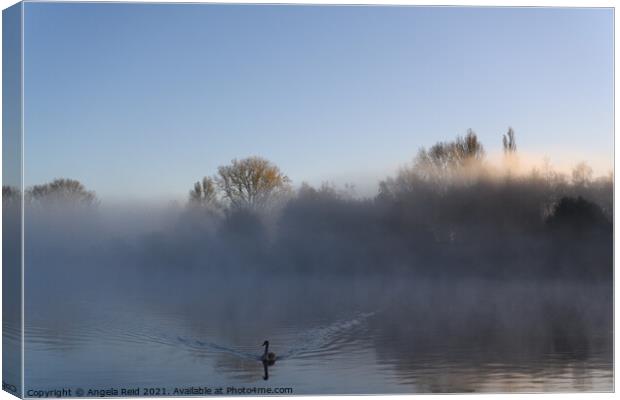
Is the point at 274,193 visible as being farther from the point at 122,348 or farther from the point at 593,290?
the point at 593,290

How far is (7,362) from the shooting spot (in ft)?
46.4

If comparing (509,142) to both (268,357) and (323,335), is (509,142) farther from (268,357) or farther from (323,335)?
(268,357)

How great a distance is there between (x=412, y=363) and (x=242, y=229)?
256 cm

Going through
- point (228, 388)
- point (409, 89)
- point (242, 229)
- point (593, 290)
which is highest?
point (409, 89)

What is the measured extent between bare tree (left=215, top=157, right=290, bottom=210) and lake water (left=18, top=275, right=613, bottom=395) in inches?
40.2

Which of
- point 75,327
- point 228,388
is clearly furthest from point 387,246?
point 75,327

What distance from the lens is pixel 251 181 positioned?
14.2 metres

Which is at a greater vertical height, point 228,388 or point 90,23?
point 90,23

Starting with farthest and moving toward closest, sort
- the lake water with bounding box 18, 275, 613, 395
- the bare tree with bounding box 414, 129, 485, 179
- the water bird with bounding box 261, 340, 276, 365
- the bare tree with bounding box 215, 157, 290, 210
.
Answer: the bare tree with bounding box 414, 129, 485, 179 → the bare tree with bounding box 215, 157, 290, 210 → the water bird with bounding box 261, 340, 276, 365 → the lake water with bounding box 18, 275, 613, 395

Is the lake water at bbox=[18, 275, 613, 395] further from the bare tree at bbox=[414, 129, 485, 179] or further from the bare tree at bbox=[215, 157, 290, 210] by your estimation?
the bare tree at bbox=[414, 129, 485, 179]

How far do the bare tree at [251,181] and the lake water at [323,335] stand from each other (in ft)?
3.35

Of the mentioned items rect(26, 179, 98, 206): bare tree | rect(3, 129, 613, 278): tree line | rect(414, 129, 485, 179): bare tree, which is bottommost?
rect(3, 129, 613, 278): tree line

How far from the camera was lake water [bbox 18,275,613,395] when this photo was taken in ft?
45.7

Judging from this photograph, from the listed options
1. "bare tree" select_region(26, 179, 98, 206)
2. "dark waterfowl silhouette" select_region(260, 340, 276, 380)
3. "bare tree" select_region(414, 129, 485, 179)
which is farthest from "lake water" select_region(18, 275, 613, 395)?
"bare tree" select_region(414, 129, 485, 179)
